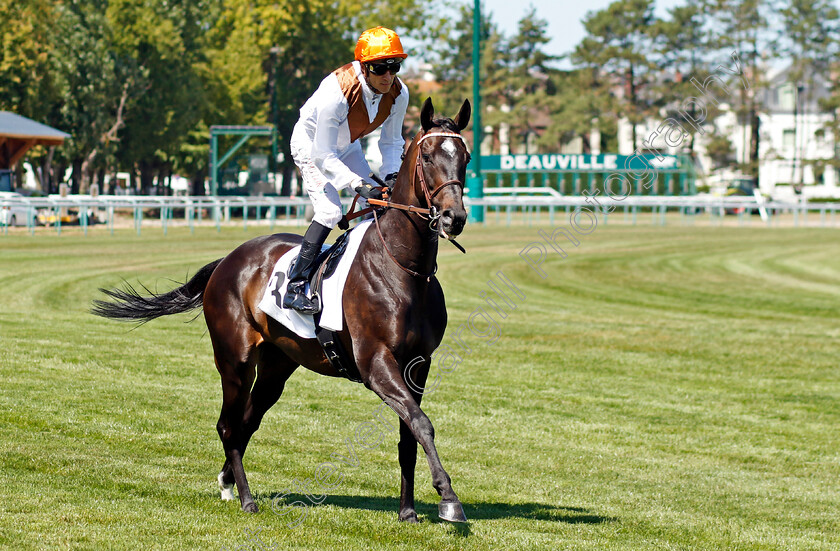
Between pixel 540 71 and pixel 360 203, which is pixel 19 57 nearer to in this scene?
pixel 360 203

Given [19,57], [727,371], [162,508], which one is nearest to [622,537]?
[162,508]

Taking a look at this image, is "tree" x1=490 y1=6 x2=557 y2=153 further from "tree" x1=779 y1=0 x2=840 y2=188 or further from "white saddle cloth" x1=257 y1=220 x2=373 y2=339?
"white saddle cloth" x1=257 y1=220 x2=373 y2=339

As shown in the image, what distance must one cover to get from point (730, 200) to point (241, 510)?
118 feet

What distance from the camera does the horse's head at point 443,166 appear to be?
543cm

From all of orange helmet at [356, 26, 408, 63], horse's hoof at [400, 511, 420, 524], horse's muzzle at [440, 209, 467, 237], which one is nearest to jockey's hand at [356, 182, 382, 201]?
orange helmet at [356, 26, 408, 63]

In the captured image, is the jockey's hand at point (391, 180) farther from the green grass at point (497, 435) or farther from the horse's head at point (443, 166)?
the green grass at point (497, 435)

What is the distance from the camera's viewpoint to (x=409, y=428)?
18.7 feet

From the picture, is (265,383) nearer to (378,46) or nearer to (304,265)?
(304,265)

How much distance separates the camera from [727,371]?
12211 mm

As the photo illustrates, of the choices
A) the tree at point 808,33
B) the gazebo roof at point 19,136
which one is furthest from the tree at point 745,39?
the gazebo roof at point 19,136

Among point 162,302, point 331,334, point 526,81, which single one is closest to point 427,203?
point 331,334

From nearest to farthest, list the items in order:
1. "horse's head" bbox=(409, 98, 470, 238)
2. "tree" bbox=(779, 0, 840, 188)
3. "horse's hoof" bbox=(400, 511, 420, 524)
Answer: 1. "horse's head" bbox=(409, 98, 470, 238)
2. "horse's hoof" bbox=(400, 511, 420, 524)
3. "tree" bbox=(779, 0, 840, 188)

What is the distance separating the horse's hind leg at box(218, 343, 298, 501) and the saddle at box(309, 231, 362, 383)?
0.72 meters

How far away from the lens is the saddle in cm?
619
